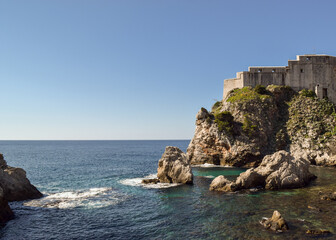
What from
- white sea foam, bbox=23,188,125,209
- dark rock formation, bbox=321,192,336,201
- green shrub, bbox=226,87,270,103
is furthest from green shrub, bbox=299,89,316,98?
white sea foam, bbox=23,188,125,209

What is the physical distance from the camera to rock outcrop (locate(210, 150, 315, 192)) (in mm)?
33653

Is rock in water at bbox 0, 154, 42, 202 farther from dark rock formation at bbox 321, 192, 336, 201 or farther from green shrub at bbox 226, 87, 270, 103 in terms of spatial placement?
green shrub at bbox 226, 87, 270, 103

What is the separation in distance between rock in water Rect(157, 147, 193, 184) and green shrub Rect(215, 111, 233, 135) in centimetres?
2186

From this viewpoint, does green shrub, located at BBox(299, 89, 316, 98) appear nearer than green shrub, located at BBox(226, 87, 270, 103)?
No

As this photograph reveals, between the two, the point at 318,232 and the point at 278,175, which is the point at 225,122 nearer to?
the point at 278,175

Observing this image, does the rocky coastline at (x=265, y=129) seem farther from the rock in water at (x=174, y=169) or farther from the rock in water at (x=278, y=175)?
the rock in water at (x=174, y=169)

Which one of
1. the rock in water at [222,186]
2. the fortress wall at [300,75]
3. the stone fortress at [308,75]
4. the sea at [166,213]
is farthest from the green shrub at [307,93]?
the rock in water at [222,186]

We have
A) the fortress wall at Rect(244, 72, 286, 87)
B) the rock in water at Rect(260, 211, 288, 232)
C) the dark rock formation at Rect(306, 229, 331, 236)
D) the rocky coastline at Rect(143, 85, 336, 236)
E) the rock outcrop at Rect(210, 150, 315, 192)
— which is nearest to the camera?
the dark rock formation at Rect(306, 229, 331, 236)

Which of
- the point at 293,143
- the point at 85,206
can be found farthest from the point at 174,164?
the point at 293,143

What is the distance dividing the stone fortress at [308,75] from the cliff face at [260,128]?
12.1ft

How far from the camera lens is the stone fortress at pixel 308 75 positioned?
68.6 m

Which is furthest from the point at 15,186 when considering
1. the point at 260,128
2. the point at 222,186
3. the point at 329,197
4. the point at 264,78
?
the point at 264,78

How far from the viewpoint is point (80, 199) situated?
30531 mm

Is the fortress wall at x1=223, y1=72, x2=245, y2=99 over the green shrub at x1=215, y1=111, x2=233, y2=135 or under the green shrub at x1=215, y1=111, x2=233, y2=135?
over
